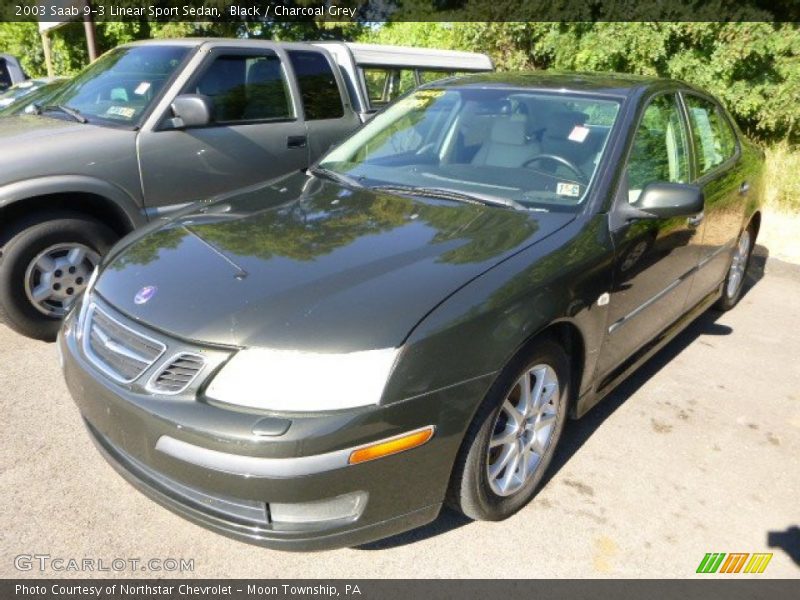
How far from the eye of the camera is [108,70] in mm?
4777

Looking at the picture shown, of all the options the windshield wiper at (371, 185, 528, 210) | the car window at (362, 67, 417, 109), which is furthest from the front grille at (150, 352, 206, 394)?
the car window at (362, 67, 417, 109)

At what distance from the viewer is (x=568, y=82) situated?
3408 millimetres

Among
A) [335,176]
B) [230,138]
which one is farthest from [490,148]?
[230,138]

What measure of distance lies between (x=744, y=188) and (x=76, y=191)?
4146 millimetres

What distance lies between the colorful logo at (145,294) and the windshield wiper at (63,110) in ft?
8.32

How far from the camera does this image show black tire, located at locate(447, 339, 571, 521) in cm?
220

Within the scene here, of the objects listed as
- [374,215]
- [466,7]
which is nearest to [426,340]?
[374,215]

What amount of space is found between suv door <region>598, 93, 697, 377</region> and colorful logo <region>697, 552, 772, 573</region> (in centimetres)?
84

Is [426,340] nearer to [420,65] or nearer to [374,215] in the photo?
[374,215]

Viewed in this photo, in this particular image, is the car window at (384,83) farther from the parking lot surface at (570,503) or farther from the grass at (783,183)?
the grass at (783,183)

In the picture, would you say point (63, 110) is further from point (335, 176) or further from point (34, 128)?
point (335, 176)

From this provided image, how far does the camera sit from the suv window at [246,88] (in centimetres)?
459

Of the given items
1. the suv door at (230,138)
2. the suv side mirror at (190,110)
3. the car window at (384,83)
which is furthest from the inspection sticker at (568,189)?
the car window at (384,83)

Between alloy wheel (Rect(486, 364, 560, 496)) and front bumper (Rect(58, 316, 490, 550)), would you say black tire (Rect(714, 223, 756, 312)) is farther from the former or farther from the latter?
front bumper (Rect(58, 316, 490, 550))
